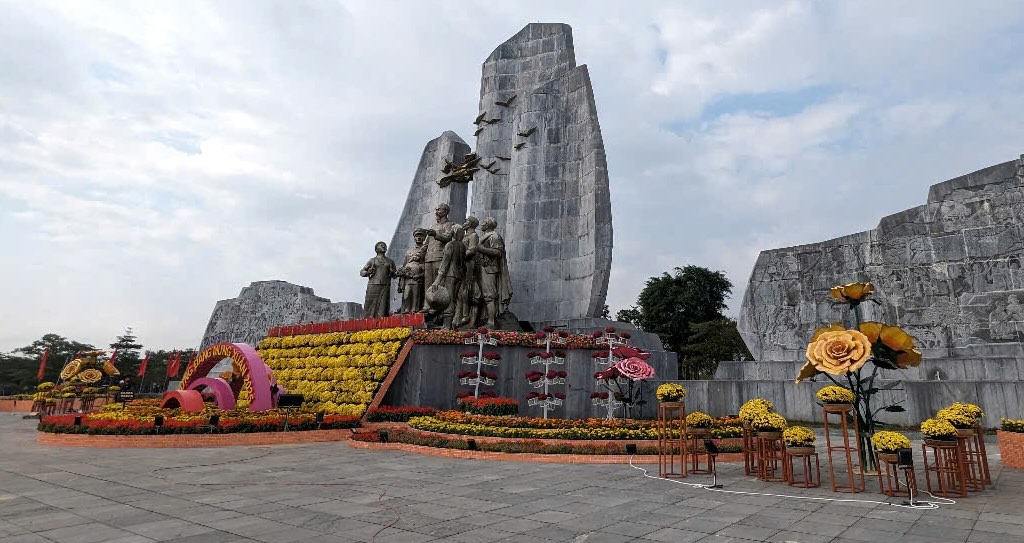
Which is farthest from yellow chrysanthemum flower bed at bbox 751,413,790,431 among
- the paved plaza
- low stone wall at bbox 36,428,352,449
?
low stone wall at bbox 36,428,352,449

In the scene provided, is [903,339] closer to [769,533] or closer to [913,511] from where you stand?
[913,511]

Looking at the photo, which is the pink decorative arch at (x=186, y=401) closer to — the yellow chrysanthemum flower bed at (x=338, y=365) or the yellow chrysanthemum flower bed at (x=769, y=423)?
the yellow chrysanthemum flower bed at (x=338, y=365)

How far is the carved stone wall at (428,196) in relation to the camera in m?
24.9

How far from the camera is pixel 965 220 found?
13.3m

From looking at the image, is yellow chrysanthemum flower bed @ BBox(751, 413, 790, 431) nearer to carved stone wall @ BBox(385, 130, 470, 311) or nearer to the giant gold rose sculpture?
the giant gold rose sculpture

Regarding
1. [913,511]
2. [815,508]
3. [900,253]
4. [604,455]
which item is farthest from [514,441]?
[900,253]

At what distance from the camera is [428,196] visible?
25.7 m

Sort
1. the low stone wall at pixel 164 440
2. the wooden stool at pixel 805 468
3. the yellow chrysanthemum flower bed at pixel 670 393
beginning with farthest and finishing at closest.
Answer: the low stone wall at pixel 164 440 < the yellow chrysanthemum flower bed at pixel 670 393 < the wooden stool at pixel 805 468

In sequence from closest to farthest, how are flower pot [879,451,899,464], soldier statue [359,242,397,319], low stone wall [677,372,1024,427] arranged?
flower pot [879,451,899,464] < low stone wall [677,372,1024,427] < soldier statue [359,242,397,319]

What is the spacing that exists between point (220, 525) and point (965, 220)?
1626 cm

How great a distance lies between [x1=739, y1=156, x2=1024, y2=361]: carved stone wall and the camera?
12.6 m

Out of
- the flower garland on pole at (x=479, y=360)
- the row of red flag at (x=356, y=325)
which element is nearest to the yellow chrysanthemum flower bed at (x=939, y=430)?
the flower garland on pole at (x=479, y=360)

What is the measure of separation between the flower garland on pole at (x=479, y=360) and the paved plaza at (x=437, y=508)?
6.52 meters

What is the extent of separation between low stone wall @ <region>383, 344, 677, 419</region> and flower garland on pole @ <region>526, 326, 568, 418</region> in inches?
8.3
